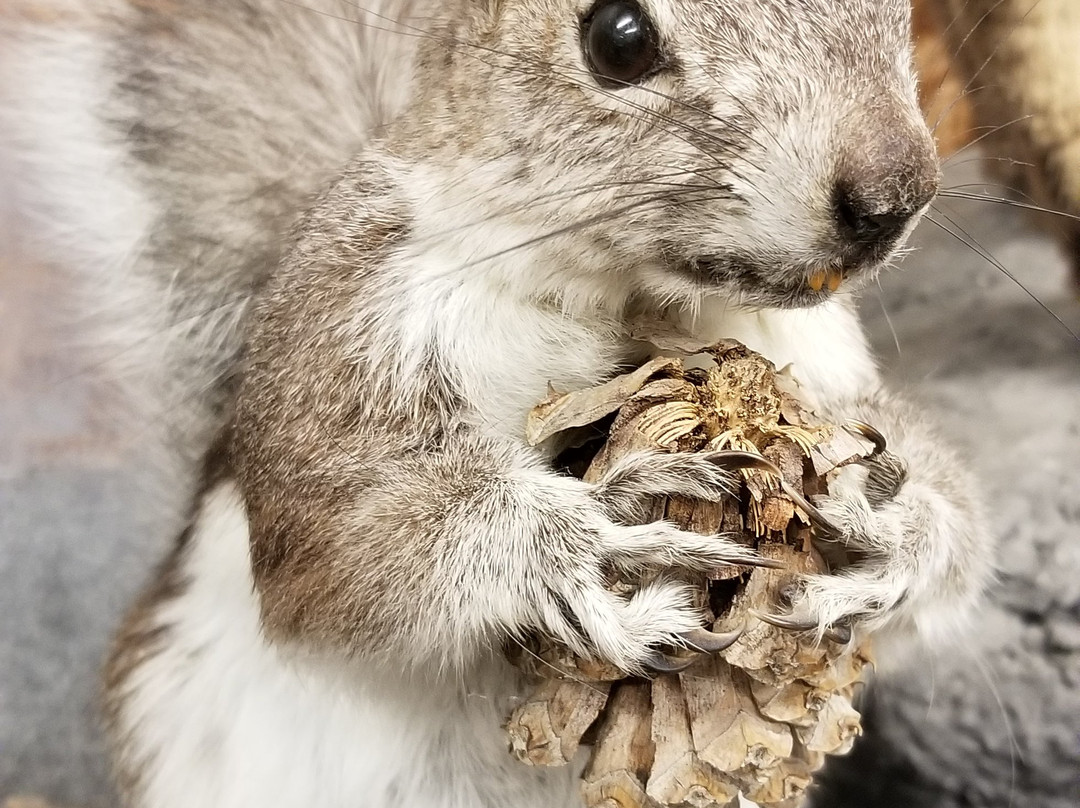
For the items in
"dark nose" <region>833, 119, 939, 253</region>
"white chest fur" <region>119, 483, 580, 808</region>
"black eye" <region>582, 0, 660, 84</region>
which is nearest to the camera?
"dark nose" <region>833, 119, 939, 253</region>

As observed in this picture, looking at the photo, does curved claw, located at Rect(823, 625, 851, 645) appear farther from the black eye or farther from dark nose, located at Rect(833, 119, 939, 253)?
the black eye

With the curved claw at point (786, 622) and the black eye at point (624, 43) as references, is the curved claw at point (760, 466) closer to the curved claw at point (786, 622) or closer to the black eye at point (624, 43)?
the curved claw at point (786, 622)

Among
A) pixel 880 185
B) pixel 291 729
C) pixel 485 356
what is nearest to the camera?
pixel 880 185

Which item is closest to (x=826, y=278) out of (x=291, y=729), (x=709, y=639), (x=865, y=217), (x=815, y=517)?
(x=865, y=217)

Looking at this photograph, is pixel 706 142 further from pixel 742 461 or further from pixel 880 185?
pixel 742 461

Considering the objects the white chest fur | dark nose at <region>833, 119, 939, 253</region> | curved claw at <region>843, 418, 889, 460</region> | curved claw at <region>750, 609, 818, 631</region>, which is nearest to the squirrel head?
dark nose at <region>833, 119, 939, 253</region>

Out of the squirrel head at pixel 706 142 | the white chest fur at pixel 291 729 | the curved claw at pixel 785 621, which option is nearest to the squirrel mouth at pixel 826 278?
the squirrel head at pixel 706 142

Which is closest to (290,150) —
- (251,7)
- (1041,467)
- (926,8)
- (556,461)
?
(251,7)
